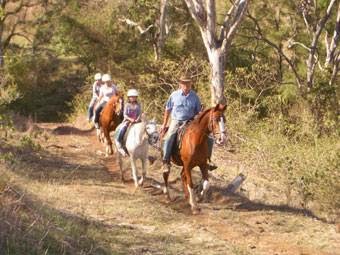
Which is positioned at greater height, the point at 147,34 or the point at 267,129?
the point at 147,34

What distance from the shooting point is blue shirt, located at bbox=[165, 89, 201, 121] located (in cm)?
1210

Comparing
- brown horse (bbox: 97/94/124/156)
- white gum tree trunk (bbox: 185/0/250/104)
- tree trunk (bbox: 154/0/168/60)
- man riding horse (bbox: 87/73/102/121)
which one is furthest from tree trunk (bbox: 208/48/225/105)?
tree trunk (bbox: 154/0/168/60)

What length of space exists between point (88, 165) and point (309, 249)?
875 cm

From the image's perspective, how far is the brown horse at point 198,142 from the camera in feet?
37.1

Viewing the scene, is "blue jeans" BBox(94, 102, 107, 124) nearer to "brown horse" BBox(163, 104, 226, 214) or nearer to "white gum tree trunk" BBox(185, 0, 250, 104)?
"white gum tree trunk" BBox(185, 0, 250, 104)

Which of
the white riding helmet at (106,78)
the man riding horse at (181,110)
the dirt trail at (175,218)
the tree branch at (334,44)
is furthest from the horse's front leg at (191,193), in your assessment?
the tree branch at (334,44)

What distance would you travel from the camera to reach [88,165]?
1711 centimetres

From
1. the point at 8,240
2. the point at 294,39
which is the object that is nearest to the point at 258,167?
the point at 8,240

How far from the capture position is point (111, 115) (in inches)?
689

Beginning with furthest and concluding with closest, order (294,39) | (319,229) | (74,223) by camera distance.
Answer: (294,39)
(319,229)
(74,223)

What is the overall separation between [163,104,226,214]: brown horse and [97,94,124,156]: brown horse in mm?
5286

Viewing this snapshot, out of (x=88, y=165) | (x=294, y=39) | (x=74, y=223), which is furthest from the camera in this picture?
(x=294, y=39)

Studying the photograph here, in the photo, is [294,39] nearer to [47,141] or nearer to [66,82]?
[66,82]

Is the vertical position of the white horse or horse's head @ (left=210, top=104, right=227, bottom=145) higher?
horse's head @ (left=210, top=104, right=227, bottom=145)
